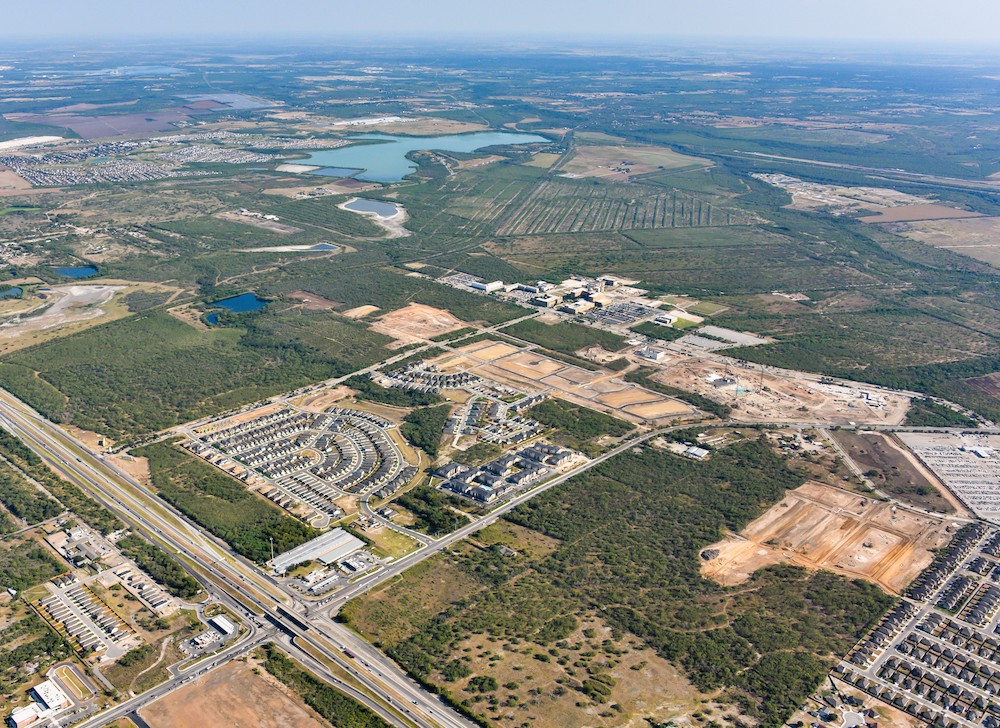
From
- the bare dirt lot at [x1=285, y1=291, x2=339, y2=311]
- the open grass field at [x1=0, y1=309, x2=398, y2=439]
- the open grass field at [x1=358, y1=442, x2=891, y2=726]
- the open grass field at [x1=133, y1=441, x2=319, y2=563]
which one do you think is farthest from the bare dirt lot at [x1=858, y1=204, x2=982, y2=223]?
the open grass field at [x1=133, y1=441, x2=319, y2=563]

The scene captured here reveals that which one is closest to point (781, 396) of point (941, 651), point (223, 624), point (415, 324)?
point (941, 651)

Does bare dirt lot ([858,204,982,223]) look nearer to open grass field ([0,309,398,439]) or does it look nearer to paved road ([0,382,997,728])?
paved road ([0,382,997,728])

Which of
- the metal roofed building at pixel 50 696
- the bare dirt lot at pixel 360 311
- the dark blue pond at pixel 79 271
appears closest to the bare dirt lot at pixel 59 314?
the dark blue pond at pixel 79 271

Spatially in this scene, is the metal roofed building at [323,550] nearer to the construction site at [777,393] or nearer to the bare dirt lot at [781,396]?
the bare dirt lot at [781,396]

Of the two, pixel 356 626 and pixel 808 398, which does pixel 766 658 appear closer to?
pixel 356 626

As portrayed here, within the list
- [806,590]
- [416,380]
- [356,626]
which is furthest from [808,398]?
[356,626]

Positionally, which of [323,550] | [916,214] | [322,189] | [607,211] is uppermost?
[916,214]

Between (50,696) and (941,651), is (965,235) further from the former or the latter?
(50,696)
